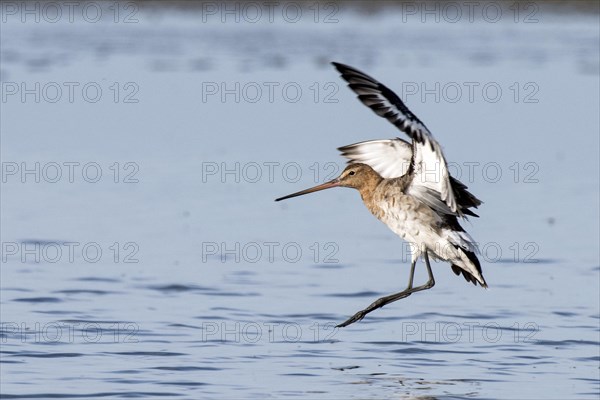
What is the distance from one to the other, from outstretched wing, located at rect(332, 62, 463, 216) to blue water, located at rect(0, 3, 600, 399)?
44.9 inches

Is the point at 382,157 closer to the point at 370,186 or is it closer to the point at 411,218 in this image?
the point at 370,186

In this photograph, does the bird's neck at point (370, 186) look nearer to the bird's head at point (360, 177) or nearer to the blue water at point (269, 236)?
the bird's head at point (360, 177)

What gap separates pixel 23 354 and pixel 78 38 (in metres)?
22.1

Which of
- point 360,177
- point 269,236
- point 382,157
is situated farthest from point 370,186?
point 269,236

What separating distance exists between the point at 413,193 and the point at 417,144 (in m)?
0.64

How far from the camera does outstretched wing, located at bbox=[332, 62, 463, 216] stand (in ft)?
27.1

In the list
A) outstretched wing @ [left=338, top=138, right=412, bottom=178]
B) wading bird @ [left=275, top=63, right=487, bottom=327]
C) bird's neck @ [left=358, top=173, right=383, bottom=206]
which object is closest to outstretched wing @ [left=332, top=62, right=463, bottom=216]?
wading bird @ [left=275, top=63, right=487, bottom=327]

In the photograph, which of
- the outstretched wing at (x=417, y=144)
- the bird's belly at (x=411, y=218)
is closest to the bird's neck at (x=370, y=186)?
the bird's belly at (x=411, y=218)

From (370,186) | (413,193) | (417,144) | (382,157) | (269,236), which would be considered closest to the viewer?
(417,144)

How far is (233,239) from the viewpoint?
12609 mm

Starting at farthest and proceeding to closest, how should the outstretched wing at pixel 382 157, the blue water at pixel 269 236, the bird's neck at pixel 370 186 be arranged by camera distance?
the outstretched wing at pixel 382 157 < the bird's neck at pixel 370 186 < the blue water at pixel 269 236

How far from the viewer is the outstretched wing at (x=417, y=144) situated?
8250 millimetres

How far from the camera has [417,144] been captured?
8.48m

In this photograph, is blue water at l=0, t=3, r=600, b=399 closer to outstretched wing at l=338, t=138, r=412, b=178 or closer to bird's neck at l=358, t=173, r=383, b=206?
bird's neck at l=358, t=173, r=383, b=206
